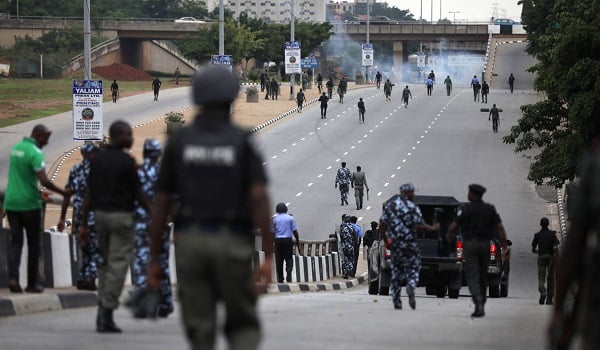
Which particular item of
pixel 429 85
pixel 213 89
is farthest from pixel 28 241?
pixel 429 85

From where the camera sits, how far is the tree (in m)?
35.1

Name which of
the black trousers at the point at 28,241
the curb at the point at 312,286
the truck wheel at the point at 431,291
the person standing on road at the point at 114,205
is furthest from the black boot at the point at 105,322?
the truck wheel at the point at 431,291

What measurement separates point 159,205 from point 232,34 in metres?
105

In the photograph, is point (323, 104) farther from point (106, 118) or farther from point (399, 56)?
point (399, 56)

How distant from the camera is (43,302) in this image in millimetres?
14516

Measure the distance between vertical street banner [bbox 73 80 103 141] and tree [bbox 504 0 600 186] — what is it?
38.1 ft

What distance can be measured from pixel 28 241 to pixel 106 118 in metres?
55.6

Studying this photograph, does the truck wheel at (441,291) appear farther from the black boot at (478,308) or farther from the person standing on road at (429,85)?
the person standing on road at (429,85)

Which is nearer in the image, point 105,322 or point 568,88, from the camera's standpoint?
point 105,322

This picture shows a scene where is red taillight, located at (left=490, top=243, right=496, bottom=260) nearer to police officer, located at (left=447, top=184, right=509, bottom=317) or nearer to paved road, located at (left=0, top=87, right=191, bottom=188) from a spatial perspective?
police officer, located at (left=447, top=184, right=509, bottom=317)

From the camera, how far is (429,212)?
85.4ft

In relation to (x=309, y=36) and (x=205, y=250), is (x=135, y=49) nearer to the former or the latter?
(x=309, y=36)

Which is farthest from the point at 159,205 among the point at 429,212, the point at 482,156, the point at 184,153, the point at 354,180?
the point at 482,156

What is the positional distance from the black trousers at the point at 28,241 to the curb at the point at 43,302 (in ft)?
1.09
